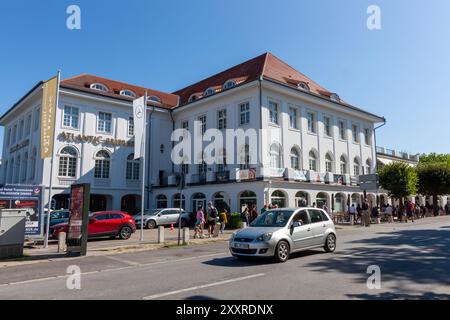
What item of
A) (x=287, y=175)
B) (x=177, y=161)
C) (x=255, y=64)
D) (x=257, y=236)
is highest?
(x=255, y=64)

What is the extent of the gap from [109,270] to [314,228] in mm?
6167

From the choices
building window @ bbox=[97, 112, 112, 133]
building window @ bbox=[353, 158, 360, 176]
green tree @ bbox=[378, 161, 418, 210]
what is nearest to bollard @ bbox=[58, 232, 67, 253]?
building window @ bbox=[97, 112, 112, 133]

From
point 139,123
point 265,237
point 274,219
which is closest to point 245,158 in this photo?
point 139,123

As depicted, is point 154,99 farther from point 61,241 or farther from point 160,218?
point 61,241

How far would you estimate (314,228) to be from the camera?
11.4 meters

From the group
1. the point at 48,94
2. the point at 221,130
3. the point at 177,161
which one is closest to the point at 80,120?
the point at 177,161

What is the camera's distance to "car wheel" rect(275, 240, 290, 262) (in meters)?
9.88

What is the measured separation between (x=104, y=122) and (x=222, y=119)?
36.9 ft

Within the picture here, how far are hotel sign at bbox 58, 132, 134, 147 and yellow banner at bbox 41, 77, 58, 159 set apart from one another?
15948 millimetres

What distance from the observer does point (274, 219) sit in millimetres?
Answer: 10945

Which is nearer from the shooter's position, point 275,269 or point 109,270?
point 275,269

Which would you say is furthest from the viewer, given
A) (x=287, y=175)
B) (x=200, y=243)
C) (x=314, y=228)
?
(x=287, y=175)

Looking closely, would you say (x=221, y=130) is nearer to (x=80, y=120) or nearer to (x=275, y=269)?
(x=80, y=120)

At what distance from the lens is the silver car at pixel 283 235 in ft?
32.3
